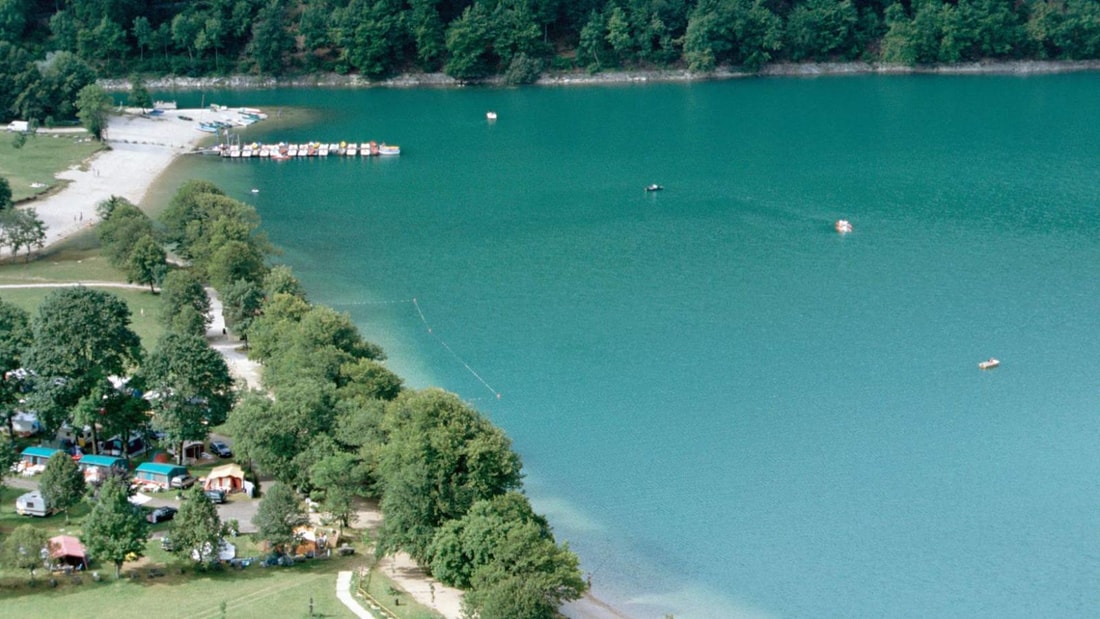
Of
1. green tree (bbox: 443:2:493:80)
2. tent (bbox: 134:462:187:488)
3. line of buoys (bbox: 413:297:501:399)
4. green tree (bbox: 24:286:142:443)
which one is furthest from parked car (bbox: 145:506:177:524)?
green tree (bbox: 443:2:493:80)

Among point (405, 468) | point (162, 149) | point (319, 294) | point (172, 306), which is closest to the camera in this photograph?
point (405, 468)

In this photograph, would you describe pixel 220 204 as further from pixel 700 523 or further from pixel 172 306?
pixel 700 523

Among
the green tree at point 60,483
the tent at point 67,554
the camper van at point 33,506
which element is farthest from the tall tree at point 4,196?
the tent at point 67,554

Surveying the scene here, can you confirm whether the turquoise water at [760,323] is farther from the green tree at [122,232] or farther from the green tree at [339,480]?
the green tree at [122,232]

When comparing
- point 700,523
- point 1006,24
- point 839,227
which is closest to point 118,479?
point 700,523

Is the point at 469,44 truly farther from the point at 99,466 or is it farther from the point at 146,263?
the point at 99,466

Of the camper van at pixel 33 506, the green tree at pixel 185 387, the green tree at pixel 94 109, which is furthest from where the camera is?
the green tree at pixel 94 109

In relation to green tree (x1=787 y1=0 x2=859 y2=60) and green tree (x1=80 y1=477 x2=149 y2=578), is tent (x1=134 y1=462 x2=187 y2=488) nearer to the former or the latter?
green tree (x1=80 y1=477 x2=149 y2=578)
